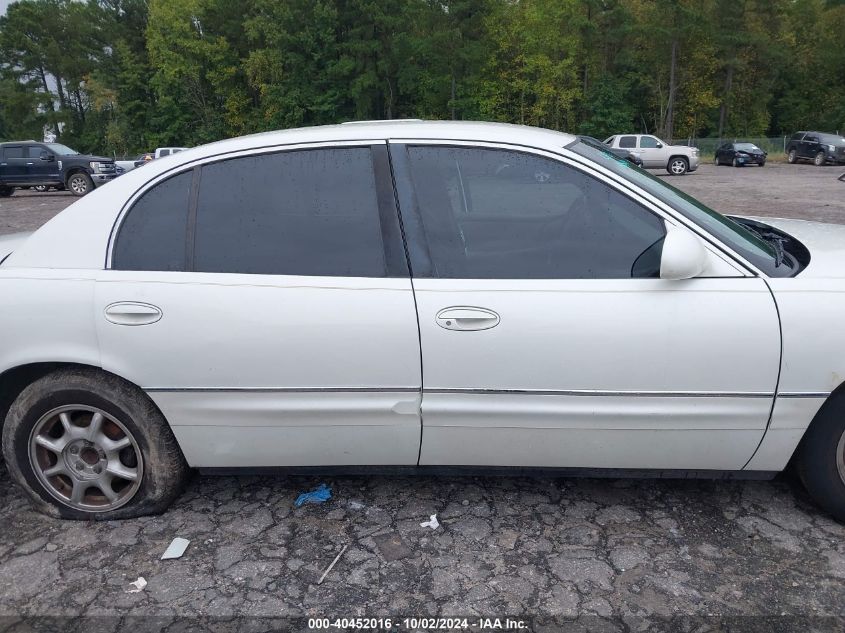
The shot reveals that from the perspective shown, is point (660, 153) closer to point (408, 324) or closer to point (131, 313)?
point (408, 324)

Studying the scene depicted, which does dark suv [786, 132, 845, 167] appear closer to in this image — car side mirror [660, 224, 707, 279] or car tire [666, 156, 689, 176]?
car tire [666, 156, 689, 176]

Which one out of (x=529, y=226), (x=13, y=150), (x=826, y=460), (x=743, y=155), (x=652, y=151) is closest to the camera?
(x=826, y=460)

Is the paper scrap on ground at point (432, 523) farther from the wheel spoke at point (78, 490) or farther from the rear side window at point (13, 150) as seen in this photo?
the rear side window at point (13, 150)

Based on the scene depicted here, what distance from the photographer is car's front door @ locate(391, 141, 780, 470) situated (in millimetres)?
2551

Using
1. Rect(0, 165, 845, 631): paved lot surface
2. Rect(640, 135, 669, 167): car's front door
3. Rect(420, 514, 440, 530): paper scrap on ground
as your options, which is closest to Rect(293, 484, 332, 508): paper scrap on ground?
Rect(0, 165, 845, 631): paved lot surface

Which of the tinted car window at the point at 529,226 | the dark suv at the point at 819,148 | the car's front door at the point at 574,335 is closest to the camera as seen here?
the car's front door at the point at 574,335

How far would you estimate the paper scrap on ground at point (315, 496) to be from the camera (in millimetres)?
3119

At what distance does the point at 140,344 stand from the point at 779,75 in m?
68.9

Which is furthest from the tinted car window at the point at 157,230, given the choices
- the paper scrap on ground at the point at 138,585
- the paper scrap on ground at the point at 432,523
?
the paper scrap on ground at the point at 432,523

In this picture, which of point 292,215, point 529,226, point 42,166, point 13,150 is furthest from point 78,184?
point 529,226

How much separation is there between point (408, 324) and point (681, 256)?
1024mm

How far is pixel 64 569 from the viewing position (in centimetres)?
269

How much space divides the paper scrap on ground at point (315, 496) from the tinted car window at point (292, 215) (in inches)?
42.7

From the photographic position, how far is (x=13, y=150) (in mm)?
23266
